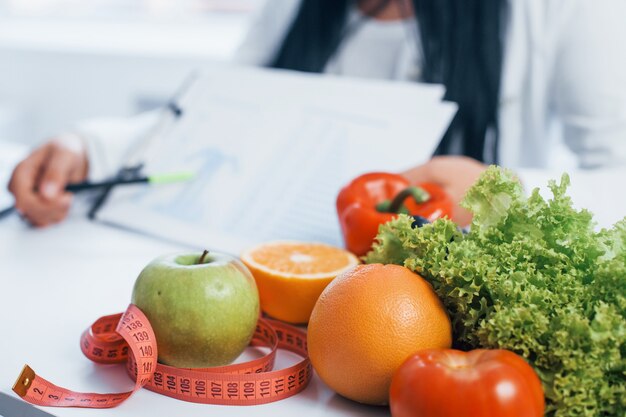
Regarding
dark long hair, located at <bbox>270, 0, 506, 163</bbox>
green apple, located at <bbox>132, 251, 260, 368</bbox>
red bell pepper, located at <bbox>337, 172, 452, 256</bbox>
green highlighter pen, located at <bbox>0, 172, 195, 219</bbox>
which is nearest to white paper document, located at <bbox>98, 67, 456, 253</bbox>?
green highlighter pen, located at <bbox>0, 172, 195, 219</bbox>

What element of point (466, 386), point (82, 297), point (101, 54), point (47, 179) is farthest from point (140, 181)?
point (101, 54)

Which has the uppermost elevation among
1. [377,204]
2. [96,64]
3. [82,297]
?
[377,204]

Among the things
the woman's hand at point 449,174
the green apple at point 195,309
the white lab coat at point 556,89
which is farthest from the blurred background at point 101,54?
the green apple at point 195,309

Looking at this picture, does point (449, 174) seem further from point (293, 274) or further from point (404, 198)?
point (293, 274)

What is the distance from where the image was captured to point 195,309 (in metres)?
0.71

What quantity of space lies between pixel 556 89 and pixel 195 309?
1.19 metres

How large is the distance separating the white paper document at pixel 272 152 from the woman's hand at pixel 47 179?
0.29 feet

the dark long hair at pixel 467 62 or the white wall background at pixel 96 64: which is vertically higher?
the dark long hair at pixel 467 62

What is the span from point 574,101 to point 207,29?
1.77 meters

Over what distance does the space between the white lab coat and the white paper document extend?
162mm

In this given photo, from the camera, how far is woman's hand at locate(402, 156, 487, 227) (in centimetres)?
107

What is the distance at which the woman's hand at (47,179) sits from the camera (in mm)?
1256

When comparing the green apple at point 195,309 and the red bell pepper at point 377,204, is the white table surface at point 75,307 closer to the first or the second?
the green apple at point 195,309

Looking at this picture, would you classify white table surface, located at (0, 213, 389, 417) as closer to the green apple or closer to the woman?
the green apple
